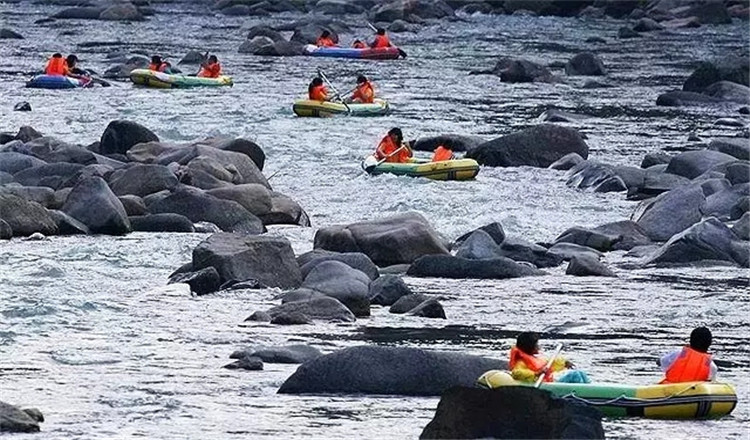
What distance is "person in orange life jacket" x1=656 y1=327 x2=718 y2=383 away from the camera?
12.2 m

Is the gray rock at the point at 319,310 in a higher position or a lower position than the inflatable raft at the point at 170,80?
higher

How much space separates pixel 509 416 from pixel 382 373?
2263 millimetres

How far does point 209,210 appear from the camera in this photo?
65.6 feet

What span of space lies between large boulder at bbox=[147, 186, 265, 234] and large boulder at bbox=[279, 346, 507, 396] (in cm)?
703

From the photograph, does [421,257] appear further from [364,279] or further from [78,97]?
[78,97]

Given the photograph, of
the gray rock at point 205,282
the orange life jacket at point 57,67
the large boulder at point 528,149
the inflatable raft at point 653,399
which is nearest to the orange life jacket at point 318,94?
the large boulder at point 528,149

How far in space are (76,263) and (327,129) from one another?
38.1ft

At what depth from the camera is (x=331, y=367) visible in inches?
497

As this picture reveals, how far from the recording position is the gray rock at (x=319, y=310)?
15086mm

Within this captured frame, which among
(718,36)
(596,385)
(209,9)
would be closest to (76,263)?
(596,385)

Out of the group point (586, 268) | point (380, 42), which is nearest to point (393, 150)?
point (586, 268)

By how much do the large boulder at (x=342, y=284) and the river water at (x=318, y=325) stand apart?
A: 0.25 metres

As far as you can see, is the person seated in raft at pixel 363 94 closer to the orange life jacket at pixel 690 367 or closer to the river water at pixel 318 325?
the river water at pixel 318 325

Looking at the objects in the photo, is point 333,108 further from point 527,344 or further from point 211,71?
point 527,344
